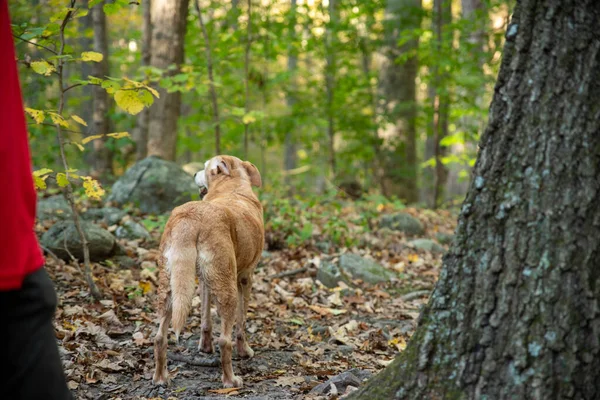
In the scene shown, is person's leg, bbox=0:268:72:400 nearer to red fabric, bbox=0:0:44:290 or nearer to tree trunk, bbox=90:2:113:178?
red fabric, bbox=0:0:44:290

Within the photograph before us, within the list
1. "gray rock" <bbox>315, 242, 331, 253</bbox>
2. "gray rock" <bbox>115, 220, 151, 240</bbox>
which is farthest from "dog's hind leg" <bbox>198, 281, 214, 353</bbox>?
"gray rock" <bbox>315, 242, 331, 253</bbox>

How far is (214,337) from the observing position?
5.51 meters

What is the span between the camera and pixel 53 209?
28.2 feet

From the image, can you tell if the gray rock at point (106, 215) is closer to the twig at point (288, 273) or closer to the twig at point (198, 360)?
the twig at point (288, 273)

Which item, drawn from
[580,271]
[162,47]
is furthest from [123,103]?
[162,47]

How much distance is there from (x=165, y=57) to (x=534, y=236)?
9.31m

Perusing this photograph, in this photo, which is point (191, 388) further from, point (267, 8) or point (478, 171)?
point (267, 8)

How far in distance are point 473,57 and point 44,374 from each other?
40.9ft

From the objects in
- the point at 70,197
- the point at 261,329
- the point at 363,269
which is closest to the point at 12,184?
the point at 70,197

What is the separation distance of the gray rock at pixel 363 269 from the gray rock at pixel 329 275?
32 cm

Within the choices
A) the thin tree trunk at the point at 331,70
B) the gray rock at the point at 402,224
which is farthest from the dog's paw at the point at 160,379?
the thin tree trunk at the point at 331,70

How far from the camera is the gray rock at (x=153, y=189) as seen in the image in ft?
32.0

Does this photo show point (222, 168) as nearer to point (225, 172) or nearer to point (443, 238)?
point (225, 172)

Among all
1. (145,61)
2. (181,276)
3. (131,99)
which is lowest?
(181,276)
